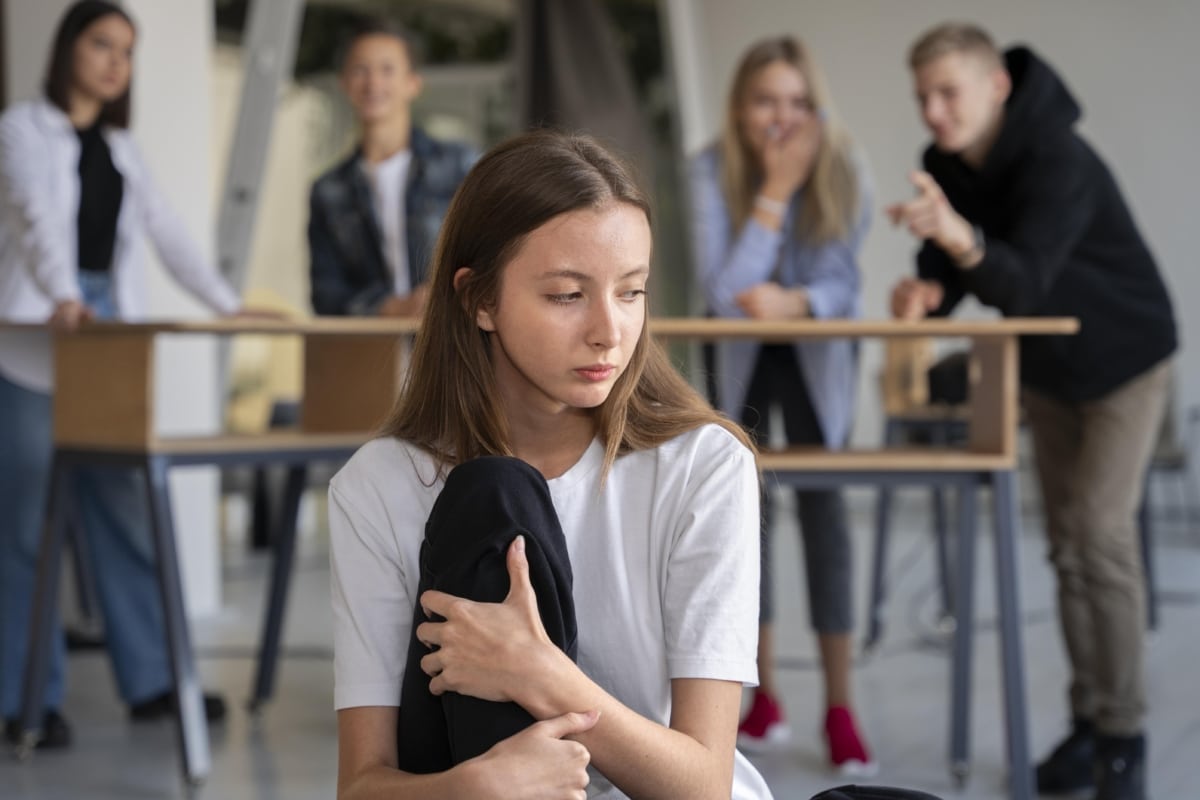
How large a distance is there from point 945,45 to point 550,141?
142cm

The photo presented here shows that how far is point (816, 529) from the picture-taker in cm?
280

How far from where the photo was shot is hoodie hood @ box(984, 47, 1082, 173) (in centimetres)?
247

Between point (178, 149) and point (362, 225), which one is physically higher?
point (178, 149)

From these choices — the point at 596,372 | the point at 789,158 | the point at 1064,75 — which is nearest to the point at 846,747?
the point at 789,158

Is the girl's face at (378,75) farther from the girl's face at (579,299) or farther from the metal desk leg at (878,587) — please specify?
the girl's face at (579,299)

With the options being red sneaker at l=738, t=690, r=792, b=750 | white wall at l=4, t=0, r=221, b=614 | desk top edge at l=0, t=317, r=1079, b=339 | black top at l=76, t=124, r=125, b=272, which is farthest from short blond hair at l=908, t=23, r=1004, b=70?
white wall at l=4, t=0, r=221, b=614

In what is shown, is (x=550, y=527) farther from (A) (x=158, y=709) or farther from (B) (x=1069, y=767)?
(A) (x=158, y=709)

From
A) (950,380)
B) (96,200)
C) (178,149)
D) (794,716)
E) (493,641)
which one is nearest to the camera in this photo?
(493,641)

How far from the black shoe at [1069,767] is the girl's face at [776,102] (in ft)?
3.98

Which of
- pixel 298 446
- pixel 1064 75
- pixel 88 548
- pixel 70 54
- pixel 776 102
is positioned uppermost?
pixel 1064 75

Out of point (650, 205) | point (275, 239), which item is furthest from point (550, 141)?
point (275, 239)

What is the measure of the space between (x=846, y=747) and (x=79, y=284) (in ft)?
5.86

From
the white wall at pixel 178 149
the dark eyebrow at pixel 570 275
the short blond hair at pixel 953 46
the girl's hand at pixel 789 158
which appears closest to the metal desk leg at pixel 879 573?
the girl's hand at pixel 789 158

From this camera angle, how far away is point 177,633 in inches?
99.3
